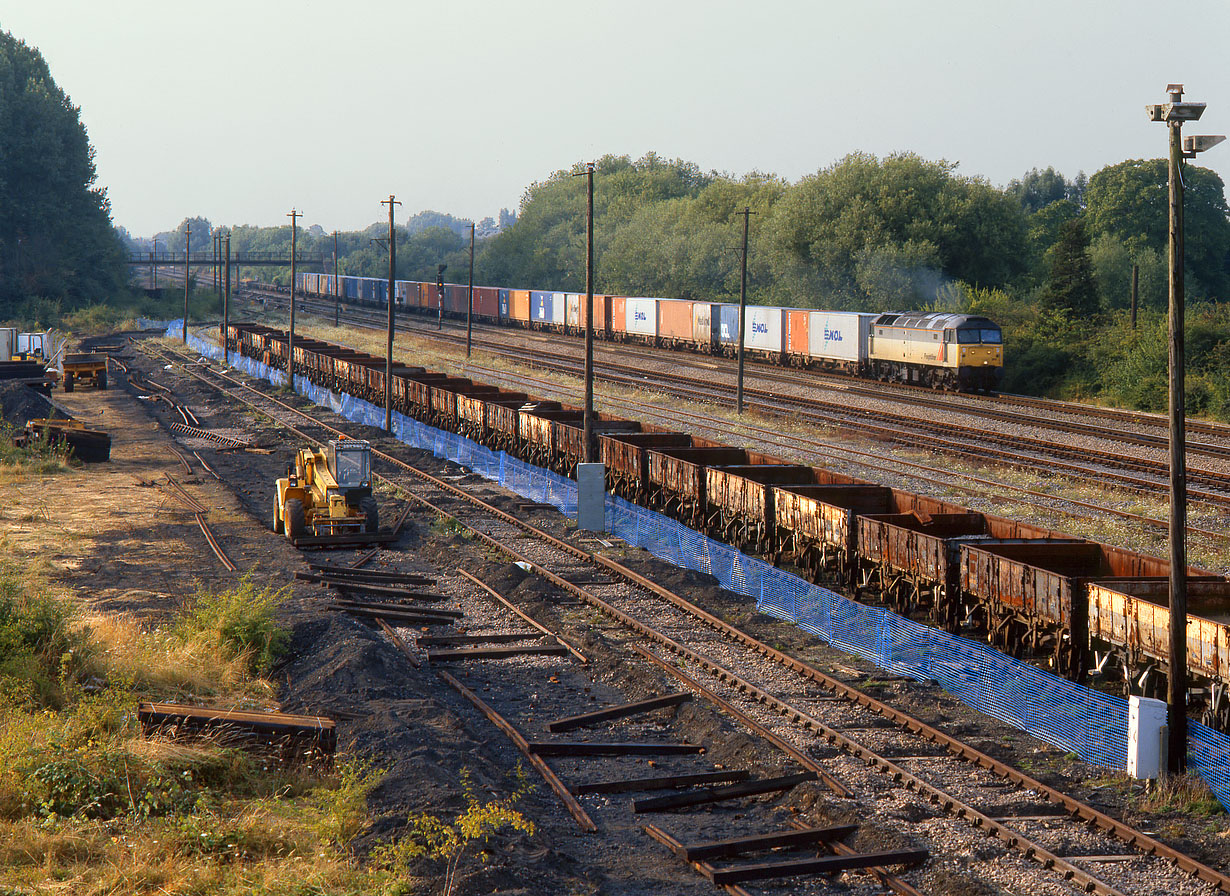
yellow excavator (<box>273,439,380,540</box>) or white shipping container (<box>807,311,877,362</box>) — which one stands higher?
white shipping container (<box>807,311,877,362</box>)

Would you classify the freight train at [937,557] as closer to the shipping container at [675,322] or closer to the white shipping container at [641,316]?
the shipping container at [675,322]

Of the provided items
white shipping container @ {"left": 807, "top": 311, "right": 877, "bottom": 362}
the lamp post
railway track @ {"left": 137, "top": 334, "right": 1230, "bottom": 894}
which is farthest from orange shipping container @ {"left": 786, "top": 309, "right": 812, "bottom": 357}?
the lamp post

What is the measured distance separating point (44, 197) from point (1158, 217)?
105 metres

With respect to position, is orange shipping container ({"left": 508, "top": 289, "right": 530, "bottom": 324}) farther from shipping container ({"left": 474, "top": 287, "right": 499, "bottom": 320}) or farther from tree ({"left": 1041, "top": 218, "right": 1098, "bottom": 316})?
tree ({"left": 1041, "top": 218, "right": 1098, "bottom": 316})

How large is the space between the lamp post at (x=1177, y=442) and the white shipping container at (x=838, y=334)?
42.8m

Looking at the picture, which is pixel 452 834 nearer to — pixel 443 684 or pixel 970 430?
pixel 443 684

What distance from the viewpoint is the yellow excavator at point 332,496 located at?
25.8 m

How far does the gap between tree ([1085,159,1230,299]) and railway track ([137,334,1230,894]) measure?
84.7 meters

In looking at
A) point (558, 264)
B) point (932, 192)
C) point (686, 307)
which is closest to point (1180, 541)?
point (686, 307)

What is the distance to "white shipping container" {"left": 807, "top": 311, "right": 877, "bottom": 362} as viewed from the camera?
185 ft

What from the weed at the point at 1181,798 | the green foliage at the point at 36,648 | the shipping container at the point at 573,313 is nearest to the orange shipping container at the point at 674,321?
the shipping container at the point at 573,313

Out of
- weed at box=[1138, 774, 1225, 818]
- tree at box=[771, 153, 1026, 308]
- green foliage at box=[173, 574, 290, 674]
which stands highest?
tree at box=[771, 153, 1026, 308]

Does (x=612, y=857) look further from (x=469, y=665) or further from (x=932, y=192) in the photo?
(x=932, y=192)

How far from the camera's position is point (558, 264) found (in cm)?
13812
